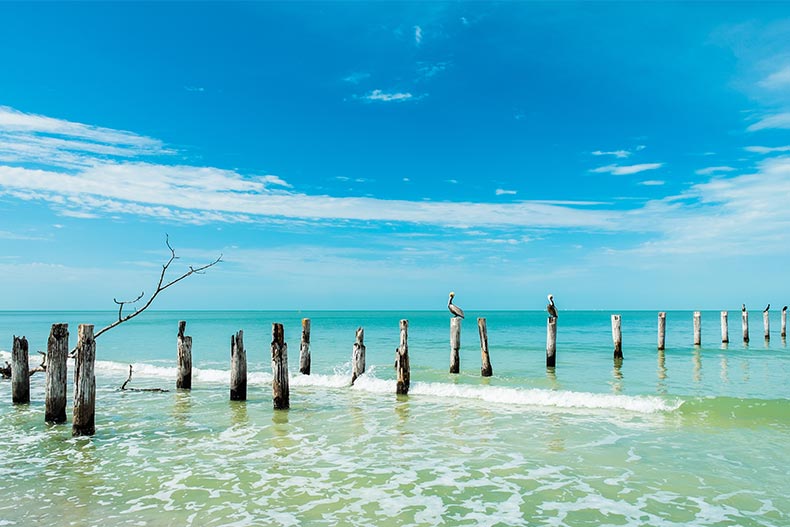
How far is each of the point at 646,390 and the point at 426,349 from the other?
19.2m

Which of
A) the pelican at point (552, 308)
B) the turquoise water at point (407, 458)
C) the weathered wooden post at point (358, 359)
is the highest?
the pelican at point (552, 308)

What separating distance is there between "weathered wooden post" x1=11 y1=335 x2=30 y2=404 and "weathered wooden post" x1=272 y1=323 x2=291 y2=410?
22.5ft

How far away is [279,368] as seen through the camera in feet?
47.4

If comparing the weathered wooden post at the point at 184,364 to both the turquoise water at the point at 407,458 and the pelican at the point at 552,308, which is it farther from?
the pelican at the point at 552,308

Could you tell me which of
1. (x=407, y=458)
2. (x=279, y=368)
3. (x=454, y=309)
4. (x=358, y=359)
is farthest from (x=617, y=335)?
(x=407, y=458)

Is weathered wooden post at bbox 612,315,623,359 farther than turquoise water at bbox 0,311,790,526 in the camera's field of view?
Yes

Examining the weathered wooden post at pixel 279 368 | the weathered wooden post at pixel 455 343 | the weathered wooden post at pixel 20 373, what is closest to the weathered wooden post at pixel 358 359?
the weathered wooden post at pixel 455 343

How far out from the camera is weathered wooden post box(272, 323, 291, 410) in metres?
14.2

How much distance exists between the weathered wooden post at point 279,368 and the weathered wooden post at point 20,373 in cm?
687

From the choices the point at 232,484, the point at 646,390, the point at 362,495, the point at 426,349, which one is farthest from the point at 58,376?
the point at 426,349

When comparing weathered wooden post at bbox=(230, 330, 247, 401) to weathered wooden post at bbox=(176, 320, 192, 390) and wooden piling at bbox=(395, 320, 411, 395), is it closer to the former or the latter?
weathered wooden post at bbox=(176, 320, 192, 390)

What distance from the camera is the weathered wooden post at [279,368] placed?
46.6ft

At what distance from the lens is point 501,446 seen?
1105 cm

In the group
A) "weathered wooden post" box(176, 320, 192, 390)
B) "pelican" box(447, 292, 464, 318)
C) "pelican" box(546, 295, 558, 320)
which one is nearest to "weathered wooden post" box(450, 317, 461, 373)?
"pelican" box(447, 292, 464, 318)
